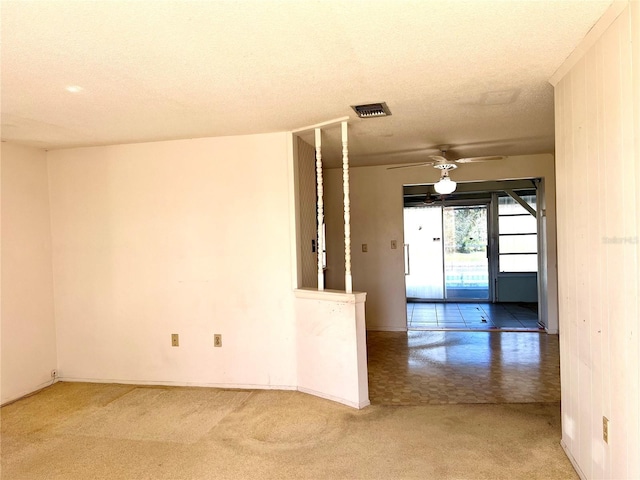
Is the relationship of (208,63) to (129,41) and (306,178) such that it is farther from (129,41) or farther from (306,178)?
(306,178)

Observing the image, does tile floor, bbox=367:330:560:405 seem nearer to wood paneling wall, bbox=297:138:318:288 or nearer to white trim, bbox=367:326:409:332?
white trim, bbox=367:326:409:332

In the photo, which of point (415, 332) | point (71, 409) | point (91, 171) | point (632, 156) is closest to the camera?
point (632, 156)

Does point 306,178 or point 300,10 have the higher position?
point 300,10

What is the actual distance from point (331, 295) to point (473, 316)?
4.06m

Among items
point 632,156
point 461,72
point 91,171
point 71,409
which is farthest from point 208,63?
point 71,409

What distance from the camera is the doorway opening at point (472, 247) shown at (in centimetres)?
761

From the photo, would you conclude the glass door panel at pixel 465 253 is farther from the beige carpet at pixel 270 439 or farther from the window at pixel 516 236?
the beige carpet at pixel 270 439

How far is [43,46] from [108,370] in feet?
9.69

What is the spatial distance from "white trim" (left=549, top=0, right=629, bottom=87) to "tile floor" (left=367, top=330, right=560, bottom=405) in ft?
7.49

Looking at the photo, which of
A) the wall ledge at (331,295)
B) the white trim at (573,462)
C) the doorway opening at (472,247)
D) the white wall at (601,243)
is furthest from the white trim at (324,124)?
the doorway opening at (472,247)

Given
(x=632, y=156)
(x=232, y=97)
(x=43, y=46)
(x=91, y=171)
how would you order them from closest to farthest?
(x=632, y=156), (x=43, y=46), (x=232, y=97), (x=91, y=171)

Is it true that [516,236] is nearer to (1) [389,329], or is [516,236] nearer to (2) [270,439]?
(1) [389,329]

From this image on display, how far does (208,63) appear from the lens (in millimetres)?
2059

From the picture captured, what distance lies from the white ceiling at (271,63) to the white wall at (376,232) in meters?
2.10
